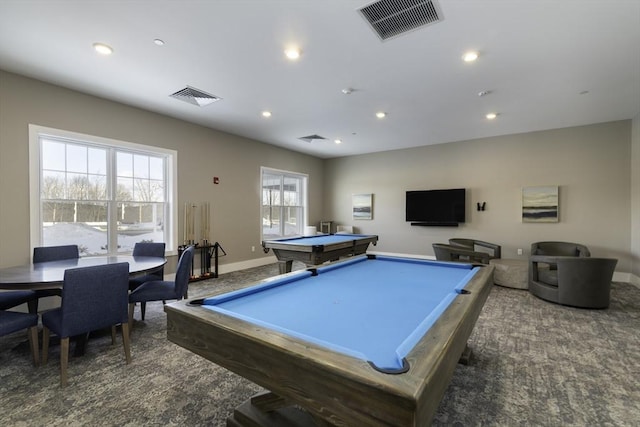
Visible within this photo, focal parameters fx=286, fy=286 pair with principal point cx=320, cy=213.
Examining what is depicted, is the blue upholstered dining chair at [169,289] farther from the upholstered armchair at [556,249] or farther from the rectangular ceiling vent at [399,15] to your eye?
the upholstered armchair at [556,249]

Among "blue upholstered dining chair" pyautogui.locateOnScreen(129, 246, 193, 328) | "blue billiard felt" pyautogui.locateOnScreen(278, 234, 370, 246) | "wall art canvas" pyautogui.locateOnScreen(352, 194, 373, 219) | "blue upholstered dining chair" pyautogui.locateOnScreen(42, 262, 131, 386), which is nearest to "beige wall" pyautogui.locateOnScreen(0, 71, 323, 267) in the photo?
"wall art canvas" pyautogui.locateOnScreen(352, 194, 373, 219)

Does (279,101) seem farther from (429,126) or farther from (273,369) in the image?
(273,369)

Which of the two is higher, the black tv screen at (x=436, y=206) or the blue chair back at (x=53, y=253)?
the black tv screen at (x=436, y=206)

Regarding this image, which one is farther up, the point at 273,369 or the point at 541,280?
the point at 273,369

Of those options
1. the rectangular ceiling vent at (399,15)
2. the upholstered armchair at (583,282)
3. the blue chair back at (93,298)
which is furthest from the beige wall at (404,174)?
the rectangular ceiling vent at (399,15)

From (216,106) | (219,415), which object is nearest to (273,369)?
(219,415)

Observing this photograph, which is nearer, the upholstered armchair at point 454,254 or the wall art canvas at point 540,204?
the upholstered armchair at point 454,254

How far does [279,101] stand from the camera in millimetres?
4305

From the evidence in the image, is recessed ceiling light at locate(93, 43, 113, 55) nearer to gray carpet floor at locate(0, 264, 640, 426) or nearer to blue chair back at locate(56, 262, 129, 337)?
blue chair back at locate(56, 262, 129, 337)

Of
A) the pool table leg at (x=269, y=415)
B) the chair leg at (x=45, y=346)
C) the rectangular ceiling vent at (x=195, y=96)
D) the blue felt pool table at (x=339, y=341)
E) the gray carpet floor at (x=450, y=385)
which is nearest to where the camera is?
the blue felt pool table at (x=339, y=341)

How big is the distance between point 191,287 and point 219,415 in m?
3.31

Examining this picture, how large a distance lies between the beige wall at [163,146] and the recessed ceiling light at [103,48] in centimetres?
149

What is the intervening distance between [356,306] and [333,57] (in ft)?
8.71

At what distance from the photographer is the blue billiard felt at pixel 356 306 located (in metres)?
1.14
